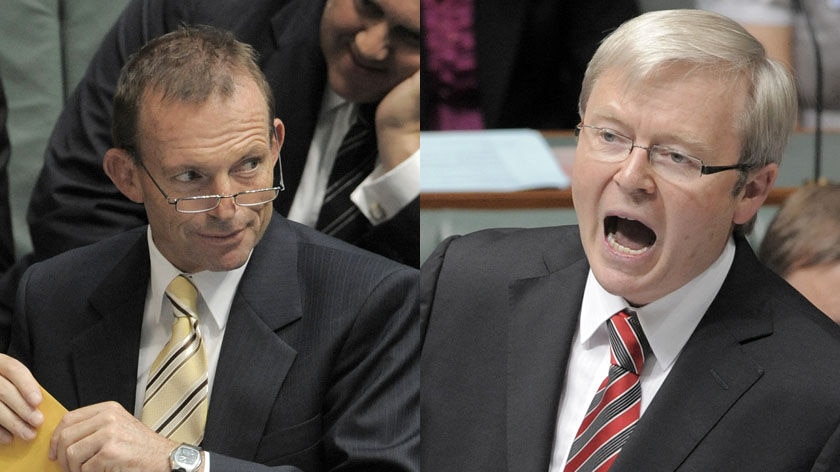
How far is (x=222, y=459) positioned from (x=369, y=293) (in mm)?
313

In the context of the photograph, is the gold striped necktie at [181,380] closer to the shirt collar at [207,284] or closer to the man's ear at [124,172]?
the shirt collar at [207,284]

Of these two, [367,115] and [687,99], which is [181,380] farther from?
[687,99]

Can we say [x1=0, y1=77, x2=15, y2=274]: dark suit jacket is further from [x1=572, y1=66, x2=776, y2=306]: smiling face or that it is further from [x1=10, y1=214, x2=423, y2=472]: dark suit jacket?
[x1=572, y1=66, x2=776, y2=306]: smiling face

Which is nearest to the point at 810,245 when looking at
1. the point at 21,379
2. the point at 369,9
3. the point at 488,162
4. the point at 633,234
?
the point at 633,234

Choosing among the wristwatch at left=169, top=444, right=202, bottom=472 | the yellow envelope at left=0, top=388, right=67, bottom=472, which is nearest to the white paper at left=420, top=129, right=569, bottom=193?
the wristwatch at left=169, top=444, right=202, bottom=472

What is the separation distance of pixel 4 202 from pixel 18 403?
0.94 ft

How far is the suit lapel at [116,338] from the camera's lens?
163 cm

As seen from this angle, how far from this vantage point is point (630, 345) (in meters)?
1.66

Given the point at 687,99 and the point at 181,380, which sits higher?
the point at 687,99

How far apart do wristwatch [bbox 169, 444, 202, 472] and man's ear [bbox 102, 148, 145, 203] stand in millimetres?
336

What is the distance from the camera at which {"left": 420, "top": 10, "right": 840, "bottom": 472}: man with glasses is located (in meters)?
1.57

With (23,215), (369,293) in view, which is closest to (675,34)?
(369,293)

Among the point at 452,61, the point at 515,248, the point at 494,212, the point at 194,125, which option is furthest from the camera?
the point at 452,61

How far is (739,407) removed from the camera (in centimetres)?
159
